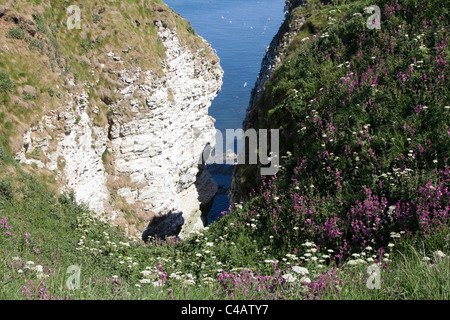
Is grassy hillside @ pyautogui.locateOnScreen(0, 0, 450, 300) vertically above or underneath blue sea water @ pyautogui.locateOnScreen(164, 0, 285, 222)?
underneath

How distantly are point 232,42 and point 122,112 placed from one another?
98059 millimetres

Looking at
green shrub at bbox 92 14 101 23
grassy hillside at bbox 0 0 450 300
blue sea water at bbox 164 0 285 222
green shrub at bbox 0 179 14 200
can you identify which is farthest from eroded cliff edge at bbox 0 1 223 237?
blue sea water at bbox 164 0 285 222

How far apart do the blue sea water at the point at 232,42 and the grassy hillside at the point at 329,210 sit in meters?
51.3

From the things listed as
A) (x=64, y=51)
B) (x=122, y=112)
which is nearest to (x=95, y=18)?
(x=64, y=51)

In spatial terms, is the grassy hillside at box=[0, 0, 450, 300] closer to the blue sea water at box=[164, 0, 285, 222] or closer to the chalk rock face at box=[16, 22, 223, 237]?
the chalk rock face at box=[16, 22, 223, 237]

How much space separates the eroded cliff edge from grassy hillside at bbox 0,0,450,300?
33.0ft

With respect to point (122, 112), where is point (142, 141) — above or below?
below

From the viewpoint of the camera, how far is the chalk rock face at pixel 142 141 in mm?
28703

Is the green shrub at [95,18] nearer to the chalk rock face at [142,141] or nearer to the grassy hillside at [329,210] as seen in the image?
the chalk rock face at [142,141]

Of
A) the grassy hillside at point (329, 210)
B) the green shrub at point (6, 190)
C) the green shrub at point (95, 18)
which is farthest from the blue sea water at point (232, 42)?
the grassy hillside at point (329, 210)

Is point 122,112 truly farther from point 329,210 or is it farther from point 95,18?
point 329,210

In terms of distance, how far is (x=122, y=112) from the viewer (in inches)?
1412

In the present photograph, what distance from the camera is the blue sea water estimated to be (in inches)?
3674

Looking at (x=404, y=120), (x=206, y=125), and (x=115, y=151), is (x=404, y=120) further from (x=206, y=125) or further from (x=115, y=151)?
(x=206, y=125)
